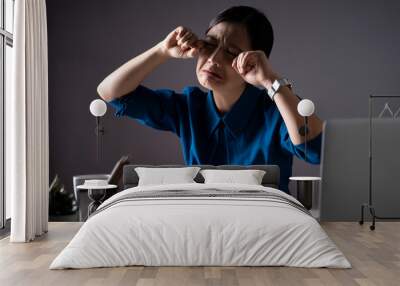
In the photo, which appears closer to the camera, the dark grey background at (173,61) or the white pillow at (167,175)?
the white pillow at (167,175)

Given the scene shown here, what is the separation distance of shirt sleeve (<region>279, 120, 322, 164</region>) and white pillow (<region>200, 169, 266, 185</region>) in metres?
0.35

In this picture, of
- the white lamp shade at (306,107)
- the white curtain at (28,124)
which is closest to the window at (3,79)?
the white curtain at (28,124)

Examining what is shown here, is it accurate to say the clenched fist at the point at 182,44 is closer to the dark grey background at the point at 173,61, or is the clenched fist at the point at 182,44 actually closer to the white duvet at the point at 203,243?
the dark grey background at the point at 173,61

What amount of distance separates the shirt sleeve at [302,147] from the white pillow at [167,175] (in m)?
0.86

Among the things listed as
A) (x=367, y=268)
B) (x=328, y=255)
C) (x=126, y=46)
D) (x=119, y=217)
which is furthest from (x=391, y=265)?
(x=126, y=46)

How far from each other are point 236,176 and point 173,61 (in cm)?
178

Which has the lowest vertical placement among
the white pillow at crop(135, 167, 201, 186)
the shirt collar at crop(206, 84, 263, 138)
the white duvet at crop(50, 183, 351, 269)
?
the white duvet at crop(50, 183, 351, 269)

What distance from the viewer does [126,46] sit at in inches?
285

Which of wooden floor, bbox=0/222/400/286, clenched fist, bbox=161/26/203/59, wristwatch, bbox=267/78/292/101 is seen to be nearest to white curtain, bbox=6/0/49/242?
wooden floor, bbox=0/222/400/286

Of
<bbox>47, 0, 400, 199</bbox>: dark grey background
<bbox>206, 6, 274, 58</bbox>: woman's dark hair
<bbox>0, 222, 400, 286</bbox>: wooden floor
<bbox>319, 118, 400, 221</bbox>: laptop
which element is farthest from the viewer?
<bbox>47, 0, 400, 199</bbox>: dark grey background

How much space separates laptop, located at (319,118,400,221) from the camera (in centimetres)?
612

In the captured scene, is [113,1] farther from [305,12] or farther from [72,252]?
[72,252]

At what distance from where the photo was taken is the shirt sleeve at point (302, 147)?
5668mm

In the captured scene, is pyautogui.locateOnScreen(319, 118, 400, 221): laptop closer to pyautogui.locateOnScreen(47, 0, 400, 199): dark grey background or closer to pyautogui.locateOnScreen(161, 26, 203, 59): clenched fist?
pyautogui.locateOnScreen(47, 0, 400, 199): dark grey background
